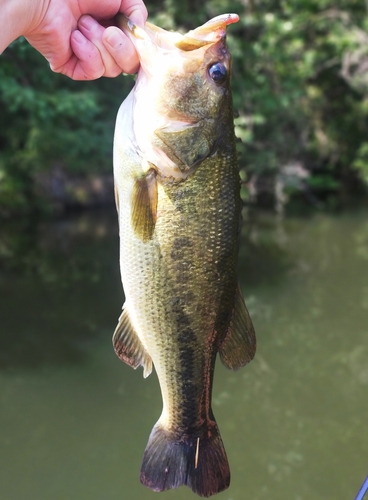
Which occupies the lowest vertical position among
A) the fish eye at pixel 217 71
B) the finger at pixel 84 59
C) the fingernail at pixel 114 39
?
the fish eye at pixel 217 71

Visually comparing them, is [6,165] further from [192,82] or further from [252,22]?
[192,82]

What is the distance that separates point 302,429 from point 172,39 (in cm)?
400

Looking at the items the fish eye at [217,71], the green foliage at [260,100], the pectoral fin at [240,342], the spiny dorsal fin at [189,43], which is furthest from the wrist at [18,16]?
the green foliage at [260,100]

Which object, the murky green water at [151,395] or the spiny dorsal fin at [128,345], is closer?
the spiny dorsal fin at [128,345]

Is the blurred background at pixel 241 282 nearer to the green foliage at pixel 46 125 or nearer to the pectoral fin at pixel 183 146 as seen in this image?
the green foliage at pixel 46 125

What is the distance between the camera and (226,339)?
6.28 ft

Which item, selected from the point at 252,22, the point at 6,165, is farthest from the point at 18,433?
the point at 6,165

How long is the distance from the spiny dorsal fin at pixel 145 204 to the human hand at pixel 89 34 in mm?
381

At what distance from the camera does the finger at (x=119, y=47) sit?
1.67m

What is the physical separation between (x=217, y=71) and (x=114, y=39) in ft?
1.12

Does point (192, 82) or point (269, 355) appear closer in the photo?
point (192, 82)

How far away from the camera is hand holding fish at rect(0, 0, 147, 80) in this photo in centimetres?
166

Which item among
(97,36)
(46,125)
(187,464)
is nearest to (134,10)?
(97,36)

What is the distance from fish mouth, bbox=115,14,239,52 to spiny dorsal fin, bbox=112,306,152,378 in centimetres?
90
